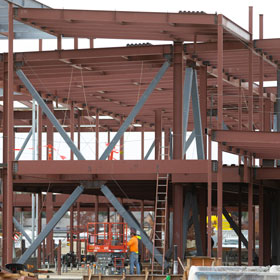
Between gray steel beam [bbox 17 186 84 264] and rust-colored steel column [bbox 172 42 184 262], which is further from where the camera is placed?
gray steel beam [bbox 17 186 84 264]

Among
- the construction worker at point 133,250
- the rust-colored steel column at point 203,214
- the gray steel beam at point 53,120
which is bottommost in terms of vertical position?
the construction worker at point 133,250

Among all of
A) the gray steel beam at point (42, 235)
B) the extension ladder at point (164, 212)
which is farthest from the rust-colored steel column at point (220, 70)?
the gray steel beam at point (42, 235)

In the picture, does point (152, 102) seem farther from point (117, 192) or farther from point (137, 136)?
point (137, 136)

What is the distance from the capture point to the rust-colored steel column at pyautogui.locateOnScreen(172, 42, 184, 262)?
33906 mm

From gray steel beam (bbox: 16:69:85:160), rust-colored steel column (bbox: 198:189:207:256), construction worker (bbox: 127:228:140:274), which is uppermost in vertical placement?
gray steel beam (bbox: 16:69:85:160)

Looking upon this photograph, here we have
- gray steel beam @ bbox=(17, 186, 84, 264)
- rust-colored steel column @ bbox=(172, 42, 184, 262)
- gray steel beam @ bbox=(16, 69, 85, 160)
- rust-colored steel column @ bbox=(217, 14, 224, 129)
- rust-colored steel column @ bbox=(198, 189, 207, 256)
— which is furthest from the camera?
rust-colored steel column @ bbox=(198, 189, 207, 256)

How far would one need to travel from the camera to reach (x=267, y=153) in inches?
1348

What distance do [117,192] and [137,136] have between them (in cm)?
2788

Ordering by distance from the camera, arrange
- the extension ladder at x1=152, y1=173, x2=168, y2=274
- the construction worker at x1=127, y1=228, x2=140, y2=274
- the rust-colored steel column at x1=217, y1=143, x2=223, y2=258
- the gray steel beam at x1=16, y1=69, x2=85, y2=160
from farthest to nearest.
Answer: the gray steel beam at x1=16, y1=69, x2=85, y2=160
the construction worker at x1=127, y1=228, x2=140, y2=274
the extension ladder at x1=152, y1=173, x2=168, y2=274
the rust-colored steel column at x1=217, y1=143, x2=223, y2=258

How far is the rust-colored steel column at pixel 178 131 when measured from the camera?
33.9 metres

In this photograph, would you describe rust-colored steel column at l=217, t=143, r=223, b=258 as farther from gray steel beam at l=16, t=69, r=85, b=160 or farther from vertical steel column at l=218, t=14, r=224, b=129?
gray steel beam at l=16, t=69, r=85, b=160

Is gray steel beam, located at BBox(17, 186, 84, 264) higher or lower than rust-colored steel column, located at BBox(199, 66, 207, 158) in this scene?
lower

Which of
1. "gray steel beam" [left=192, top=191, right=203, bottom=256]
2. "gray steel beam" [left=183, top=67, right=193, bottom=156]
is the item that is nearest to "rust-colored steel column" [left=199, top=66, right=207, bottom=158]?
"gray steel beam" [left=183, top=67, right=193, bottom=156]

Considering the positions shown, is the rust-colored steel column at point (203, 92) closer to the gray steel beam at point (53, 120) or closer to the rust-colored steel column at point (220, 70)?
the rust-colored steel column at point (220, 70)
